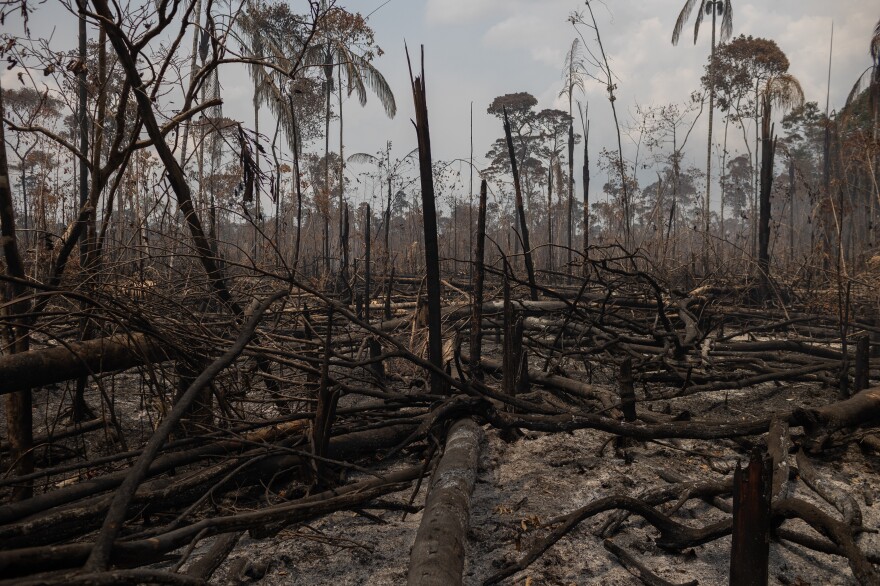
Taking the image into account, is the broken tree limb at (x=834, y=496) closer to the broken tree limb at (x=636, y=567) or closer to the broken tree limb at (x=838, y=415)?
the broken tree limb at (x=838, y=415)

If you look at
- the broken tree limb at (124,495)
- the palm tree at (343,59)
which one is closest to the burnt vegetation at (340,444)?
the broken tree limb at (124,495)

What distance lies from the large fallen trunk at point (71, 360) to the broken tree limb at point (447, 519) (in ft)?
4.65

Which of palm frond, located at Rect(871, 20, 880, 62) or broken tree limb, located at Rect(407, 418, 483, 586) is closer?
broken tree limb, located at Rect(407, 418, 483, 586)

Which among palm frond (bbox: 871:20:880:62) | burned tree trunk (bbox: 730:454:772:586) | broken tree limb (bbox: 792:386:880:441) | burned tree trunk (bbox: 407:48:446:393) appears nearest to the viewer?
burned tree trunk (bbox: 730:454:772:586)

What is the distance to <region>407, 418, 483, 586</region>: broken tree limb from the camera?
5.01 ft

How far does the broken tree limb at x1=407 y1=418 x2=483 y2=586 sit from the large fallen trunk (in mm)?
1419

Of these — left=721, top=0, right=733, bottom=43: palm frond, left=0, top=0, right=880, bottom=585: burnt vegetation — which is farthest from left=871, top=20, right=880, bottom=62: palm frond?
left=0, top=0, right=880, bottom=585: burnt vegetation

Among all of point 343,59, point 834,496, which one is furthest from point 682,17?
point 834,496

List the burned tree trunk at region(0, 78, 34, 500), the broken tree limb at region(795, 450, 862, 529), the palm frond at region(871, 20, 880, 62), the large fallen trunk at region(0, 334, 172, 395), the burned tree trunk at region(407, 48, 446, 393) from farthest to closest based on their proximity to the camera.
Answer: the palm frond at region(871, 20, 880, 62) → the burned tree trunk at region(407, 48, 446, 393) → the burned tree trunk at region(0, 78, 34, 500) → the large fallen trunk at region(0, 334, 172, 395) → the broken tree limb at region(795, 450, 862, 529)

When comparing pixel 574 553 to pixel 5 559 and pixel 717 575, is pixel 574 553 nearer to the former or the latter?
pixel 717 575

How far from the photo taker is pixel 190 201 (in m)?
3.17

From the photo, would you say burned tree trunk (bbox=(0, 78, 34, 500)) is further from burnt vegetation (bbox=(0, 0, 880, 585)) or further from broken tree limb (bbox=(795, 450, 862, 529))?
broken tree limb (bbox=(795, 450, 862, 529))

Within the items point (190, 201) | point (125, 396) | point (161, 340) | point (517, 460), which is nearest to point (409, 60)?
point (190, 201)

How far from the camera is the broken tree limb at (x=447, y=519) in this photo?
1527mm
